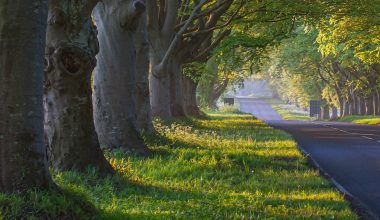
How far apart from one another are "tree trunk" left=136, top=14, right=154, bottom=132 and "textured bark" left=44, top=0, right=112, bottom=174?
24.3 feet

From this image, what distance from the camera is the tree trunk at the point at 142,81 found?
16.0 m

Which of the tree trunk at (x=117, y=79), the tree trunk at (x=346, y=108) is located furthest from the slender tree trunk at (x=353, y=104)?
the tree trunk at (x=117, y=79)

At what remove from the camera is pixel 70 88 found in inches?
320

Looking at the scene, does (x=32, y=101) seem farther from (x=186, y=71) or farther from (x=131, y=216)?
(x=186, y=71)

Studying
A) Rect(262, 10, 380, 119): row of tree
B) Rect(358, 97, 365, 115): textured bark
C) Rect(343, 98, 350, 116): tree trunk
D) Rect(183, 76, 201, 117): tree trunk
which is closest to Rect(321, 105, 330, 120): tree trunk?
Rect(262, 10, 380, 119): row of tree

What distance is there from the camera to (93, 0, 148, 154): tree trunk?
12.3 m

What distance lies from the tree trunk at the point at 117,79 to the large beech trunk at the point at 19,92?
22.4 ft

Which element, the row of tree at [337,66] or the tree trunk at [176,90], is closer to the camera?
the tree trunk at [176,90]

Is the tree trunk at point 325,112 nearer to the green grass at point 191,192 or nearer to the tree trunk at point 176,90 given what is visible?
the tree trunk at point 176,90

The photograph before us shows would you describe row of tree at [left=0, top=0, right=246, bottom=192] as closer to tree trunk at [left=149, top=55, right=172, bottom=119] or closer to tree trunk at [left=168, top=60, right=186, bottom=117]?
tree trunk at [left=149, top=55, right=172, bottom=119]

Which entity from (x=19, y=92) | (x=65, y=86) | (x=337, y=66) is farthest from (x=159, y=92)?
(x=337, y=66)

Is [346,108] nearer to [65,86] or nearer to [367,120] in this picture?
[367,120]

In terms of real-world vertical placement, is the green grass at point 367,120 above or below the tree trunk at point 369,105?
below

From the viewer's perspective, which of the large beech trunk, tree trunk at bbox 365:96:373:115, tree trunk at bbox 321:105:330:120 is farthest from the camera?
tree trunk at bbox 321:105:330:120
